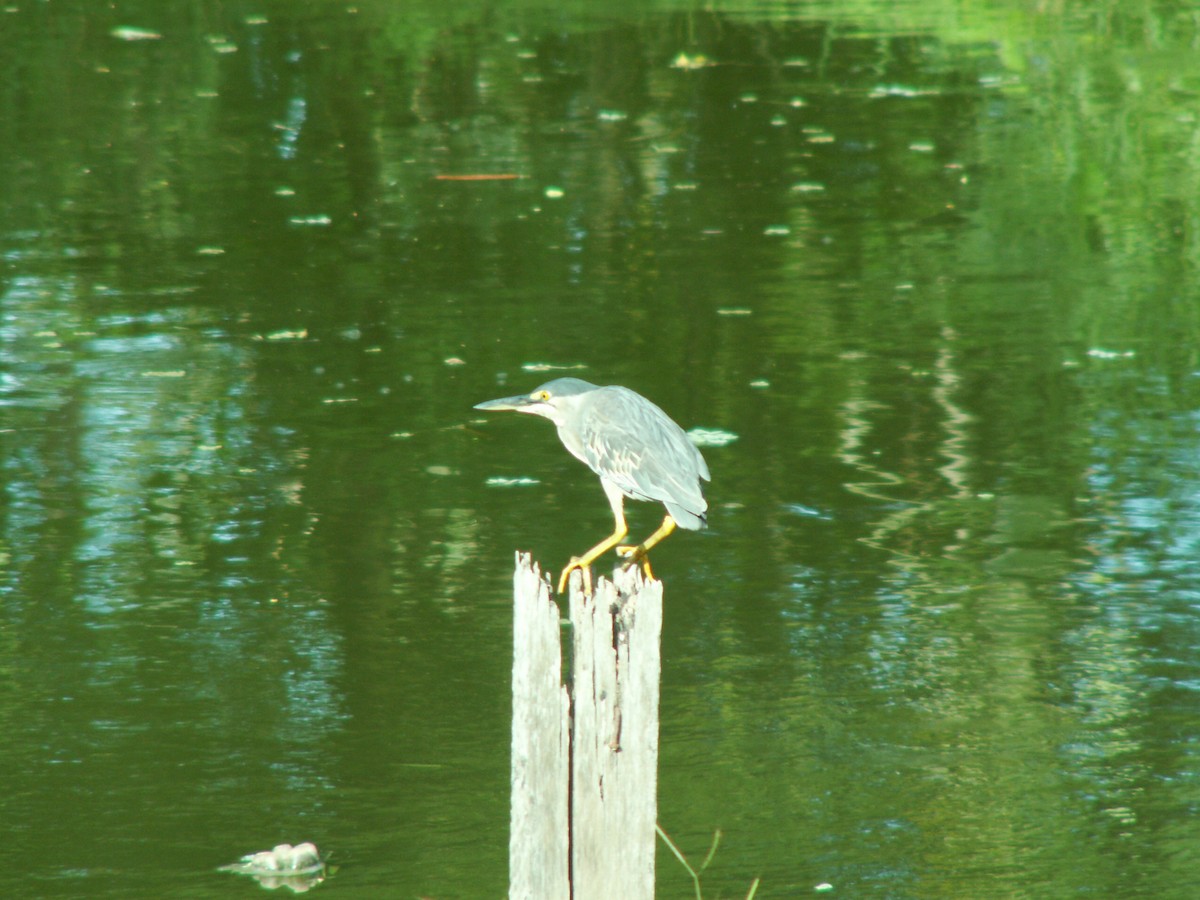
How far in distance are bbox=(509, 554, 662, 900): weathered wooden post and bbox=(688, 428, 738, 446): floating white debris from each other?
3660mm

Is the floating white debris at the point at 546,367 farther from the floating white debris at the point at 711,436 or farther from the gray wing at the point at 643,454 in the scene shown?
the gray wing at the point at 643,454

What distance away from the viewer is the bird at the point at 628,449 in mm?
4117

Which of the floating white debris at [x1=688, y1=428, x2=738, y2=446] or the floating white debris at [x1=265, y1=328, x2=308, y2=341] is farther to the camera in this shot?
the floating white debris at [x1=265, y1=328, x2=308, y2=341]

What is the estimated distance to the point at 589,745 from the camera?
3.42m

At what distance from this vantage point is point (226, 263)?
31.5 feet

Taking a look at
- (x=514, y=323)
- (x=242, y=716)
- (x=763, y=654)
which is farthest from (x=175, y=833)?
(x=514, y=323)

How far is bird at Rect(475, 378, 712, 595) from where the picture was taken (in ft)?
13.5

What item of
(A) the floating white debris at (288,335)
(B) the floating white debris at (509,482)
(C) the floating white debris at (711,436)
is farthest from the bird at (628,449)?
(A) the floating white debris at (288,335)

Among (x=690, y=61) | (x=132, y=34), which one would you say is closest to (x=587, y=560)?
(x=690, y=61)

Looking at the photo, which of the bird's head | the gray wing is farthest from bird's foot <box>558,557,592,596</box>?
the bird's head

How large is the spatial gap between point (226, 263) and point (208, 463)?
9.47 feet

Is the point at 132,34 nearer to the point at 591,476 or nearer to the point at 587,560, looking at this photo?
the point at 591,476

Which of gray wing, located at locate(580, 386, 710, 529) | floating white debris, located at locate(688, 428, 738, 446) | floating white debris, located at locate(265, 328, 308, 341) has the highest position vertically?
gray wing, located at locate(580, 386, 710, 529)

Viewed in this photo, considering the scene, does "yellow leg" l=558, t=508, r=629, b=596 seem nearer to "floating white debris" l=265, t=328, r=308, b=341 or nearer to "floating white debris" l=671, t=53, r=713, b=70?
"floating white debris" l=265, t=328, r=308, b=341
